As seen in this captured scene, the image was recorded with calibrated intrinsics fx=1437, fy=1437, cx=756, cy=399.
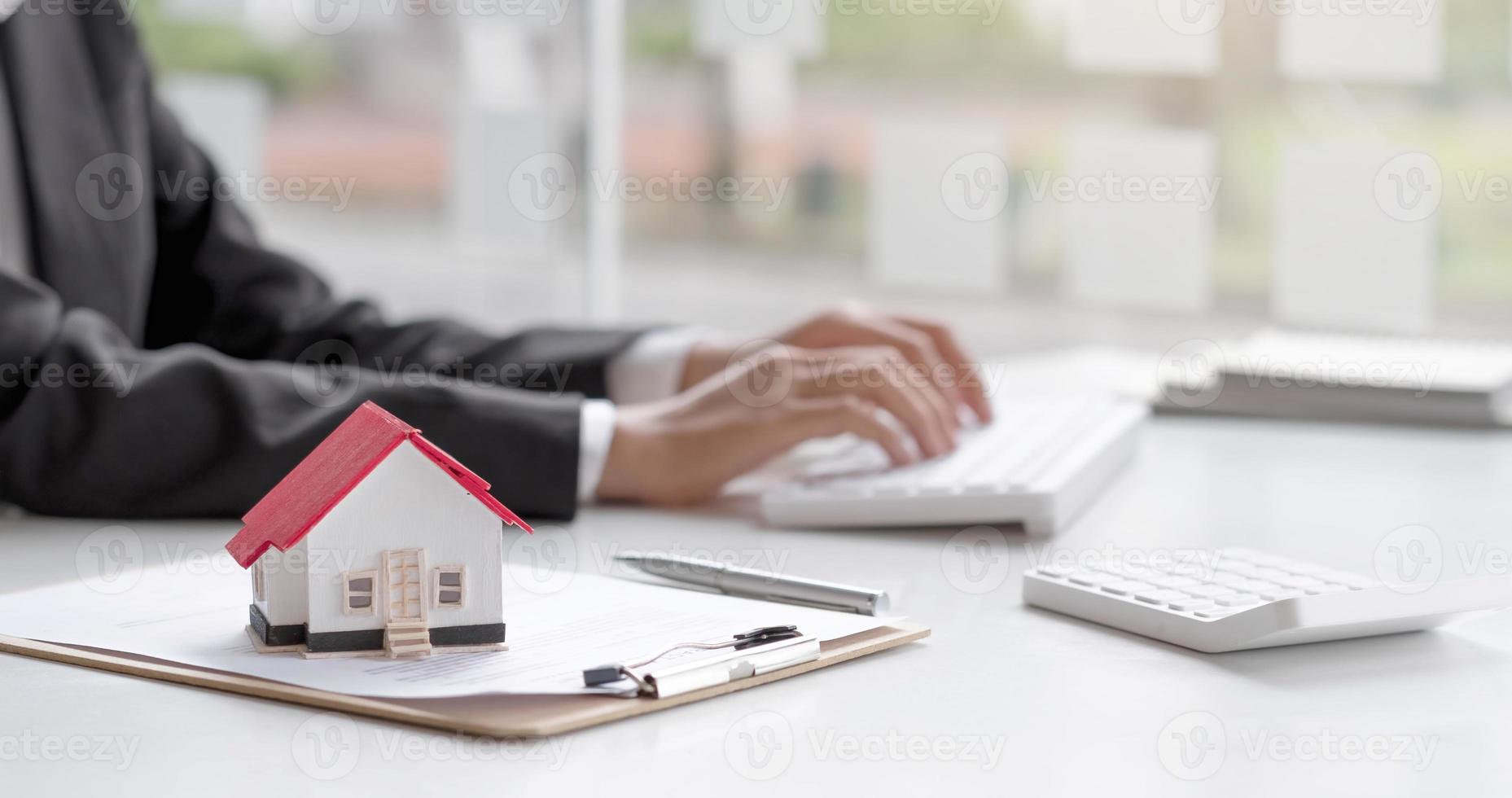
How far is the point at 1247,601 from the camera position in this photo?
65cm

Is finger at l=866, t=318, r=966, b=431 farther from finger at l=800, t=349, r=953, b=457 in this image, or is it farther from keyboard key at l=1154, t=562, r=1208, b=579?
keyboard key at l=1154, t=562, r=1208, b=579

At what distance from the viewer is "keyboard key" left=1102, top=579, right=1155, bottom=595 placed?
0.67m

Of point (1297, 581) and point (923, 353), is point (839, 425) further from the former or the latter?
point (1297, 581)

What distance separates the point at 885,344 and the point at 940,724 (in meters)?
0.63

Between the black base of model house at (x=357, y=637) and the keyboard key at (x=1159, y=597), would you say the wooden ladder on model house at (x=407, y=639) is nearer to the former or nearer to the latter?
the black base of model house at (x=357, y=637)

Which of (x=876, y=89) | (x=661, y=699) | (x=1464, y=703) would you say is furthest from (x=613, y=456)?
(x=876, y=89)

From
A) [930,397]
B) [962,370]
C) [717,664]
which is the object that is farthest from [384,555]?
[962,370]

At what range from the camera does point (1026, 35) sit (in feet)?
5.04

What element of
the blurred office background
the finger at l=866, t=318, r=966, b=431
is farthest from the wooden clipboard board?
the blurred office background

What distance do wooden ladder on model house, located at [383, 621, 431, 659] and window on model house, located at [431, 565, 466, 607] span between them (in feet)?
0.04

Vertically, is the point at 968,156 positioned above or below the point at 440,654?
above

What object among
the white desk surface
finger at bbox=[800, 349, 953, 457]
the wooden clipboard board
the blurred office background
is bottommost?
the white desk surface

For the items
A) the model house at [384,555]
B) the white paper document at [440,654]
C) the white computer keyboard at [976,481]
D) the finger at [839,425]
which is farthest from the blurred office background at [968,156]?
the model house at [384,555]

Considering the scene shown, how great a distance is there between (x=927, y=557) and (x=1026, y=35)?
2.89ft
